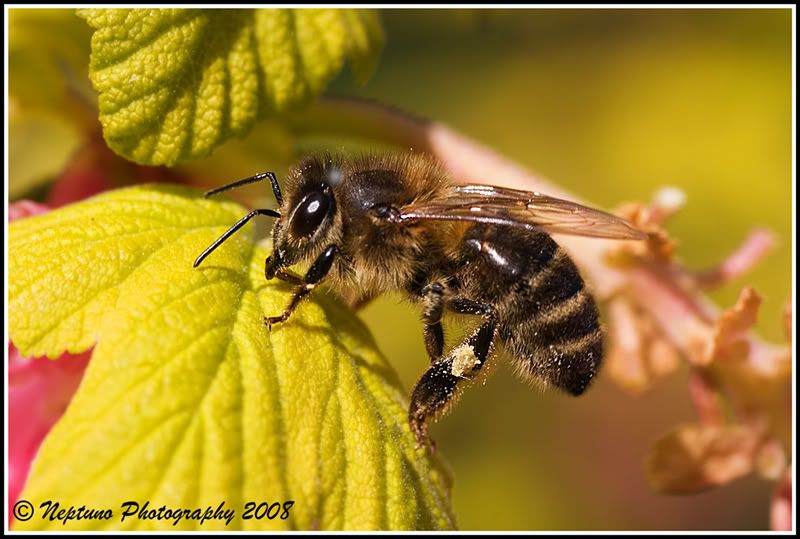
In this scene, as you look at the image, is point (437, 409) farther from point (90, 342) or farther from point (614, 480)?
point (614, 480)

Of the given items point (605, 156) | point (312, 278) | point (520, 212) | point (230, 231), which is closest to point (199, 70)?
point (230, 231)

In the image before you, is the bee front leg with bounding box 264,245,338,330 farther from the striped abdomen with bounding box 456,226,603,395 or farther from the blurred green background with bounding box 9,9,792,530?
the blurred green background with bounding box 9,9,792,530

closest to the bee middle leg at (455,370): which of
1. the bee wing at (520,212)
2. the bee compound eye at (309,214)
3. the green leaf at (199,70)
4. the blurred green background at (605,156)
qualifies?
the bee wing at (520,212)

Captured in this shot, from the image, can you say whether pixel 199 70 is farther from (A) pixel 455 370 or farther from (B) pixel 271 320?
A: (A) pixel 455 370

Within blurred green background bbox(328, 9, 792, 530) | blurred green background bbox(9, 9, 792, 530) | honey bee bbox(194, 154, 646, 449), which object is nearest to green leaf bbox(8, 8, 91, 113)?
honey bee bbox(194, 154, 646, 449)

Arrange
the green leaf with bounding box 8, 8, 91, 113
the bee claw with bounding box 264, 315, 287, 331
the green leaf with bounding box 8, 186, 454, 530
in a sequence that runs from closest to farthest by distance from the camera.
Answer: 1. the green leaf with bounding box 8, 186, 454, 530
2. the bee claw with bounding box 264, 315, 287, 331
3. the green leaf with bounding box 8, 8, 91, 113

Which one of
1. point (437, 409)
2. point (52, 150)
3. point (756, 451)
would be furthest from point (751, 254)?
point (52, 150)
